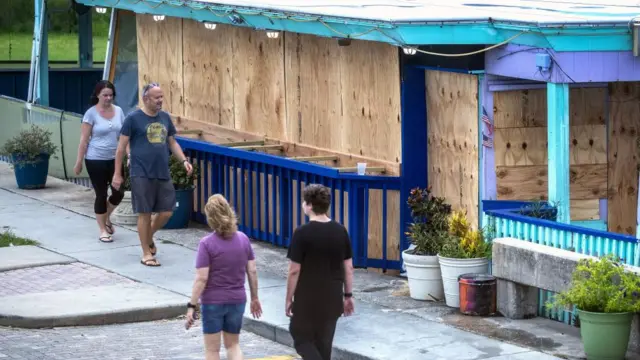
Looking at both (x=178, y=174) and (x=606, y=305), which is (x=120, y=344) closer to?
(x=606, y=305)

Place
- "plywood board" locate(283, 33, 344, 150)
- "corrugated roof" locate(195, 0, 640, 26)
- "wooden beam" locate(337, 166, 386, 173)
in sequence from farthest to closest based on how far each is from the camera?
"plywood board" locate(283, 33, 344, 150), "wooden beam" locate(337, 166, 386, 173), "corrugated roof" locate(195, 0, 640, 26)

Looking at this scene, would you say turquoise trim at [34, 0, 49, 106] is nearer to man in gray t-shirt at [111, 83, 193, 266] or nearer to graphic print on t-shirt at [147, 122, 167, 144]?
man in gray t-shirt at [111, 83, 193, 266]

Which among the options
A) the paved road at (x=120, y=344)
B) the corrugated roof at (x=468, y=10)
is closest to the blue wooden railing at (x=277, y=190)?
the corrugated roof at (x=468, y=10)

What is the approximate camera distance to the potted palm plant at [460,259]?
11.4 m

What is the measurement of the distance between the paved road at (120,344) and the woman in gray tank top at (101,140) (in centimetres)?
300

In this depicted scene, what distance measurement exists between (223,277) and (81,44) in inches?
547

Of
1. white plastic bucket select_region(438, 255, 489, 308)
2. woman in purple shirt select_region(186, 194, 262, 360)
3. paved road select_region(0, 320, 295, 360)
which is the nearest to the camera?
woman in purple shirt select_region(186, 194, 262, 360)

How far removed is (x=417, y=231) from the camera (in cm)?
1179

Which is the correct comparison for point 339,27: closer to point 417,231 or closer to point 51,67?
point 417,231

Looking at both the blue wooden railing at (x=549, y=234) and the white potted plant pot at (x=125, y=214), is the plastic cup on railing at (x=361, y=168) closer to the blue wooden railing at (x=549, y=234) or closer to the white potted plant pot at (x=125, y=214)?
the blue wooden railing at (x=549, y=234)

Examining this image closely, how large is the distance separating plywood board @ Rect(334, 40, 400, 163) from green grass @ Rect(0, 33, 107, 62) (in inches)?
420

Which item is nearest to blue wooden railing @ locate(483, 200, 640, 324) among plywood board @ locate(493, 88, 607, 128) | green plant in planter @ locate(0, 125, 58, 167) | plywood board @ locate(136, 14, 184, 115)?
plywood board @ locate(493, 88, 607, 128)

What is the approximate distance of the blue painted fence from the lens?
22.2 meters

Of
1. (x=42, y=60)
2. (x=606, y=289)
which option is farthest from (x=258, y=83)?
(x=606, y=289)
